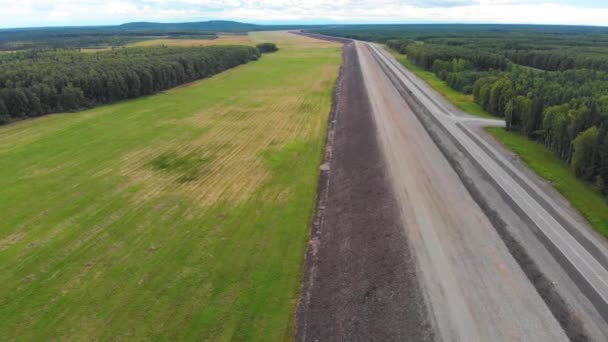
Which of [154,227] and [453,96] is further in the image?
[453,96]

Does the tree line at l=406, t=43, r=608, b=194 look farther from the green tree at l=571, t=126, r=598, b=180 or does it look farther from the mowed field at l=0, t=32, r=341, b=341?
the mowed field at l=0, t=32, r=341, b=341

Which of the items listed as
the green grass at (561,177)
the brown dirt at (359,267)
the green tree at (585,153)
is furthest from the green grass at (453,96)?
the brown dirt at (359,267)

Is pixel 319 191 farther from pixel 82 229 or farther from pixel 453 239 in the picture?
pixel 82 229

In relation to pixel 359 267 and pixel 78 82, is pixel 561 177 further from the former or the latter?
pixel 78 82

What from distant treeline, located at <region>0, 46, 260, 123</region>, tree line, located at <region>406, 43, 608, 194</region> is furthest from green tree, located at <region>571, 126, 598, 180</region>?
distant treeline, located at <region>0, 46, 260, 123</region>

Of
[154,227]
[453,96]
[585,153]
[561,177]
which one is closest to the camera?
[154,227]

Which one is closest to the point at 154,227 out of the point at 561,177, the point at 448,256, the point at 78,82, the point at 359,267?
the point at 359,267

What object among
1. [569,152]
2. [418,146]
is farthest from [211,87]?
[569,152]
